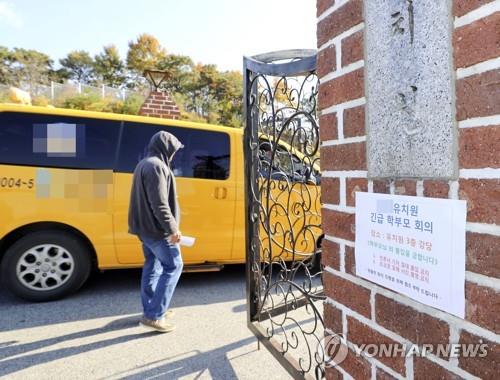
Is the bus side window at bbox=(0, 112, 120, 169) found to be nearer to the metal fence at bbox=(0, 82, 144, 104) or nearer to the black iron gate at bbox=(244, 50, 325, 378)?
the black iron gate at bbox=(244, 50, 325, 378)

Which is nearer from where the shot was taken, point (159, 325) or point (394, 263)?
point (394, 263)

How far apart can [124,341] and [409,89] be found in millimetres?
2769

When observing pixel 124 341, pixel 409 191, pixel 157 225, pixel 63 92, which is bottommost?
pixel 124 341

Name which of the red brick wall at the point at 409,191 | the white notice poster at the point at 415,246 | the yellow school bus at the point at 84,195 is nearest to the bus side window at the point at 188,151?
the yellow school bus at the point at 84,195

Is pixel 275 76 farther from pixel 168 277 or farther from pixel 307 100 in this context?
pixel 168 277

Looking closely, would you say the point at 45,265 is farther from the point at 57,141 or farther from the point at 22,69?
the point at 22,69

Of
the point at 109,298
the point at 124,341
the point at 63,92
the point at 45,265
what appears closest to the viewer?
the point at 124,341

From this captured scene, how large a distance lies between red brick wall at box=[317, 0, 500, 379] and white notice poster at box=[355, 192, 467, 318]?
0.07ft

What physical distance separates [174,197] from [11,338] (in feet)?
5.39

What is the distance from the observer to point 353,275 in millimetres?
1095

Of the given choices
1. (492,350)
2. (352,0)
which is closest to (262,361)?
(492,350)

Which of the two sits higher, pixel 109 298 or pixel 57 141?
pixel 57 141

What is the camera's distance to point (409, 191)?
35.2 inches

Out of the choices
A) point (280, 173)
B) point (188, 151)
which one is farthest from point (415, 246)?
point (188, 151)
